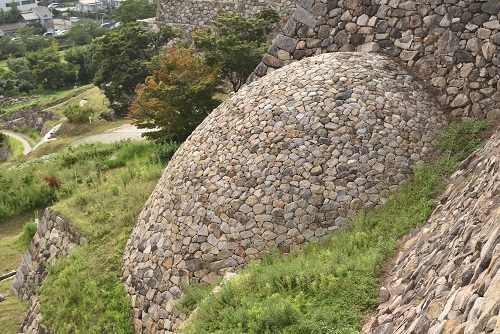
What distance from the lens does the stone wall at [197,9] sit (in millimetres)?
22047

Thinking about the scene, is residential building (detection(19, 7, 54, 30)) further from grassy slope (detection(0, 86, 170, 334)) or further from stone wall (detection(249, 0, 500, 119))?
stone wall (detection(249, 0, 500, 119))

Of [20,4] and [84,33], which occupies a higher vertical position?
[20,4]

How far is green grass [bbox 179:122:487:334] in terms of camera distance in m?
5.43

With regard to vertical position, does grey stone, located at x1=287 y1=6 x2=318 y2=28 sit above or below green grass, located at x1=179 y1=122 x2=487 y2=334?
above

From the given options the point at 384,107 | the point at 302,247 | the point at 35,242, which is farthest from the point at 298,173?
the point at 35,242

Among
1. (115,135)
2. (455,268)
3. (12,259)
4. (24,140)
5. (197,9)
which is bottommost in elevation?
(24,140)

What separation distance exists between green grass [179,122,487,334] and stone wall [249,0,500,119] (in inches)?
32.7

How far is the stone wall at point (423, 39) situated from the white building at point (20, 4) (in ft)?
286

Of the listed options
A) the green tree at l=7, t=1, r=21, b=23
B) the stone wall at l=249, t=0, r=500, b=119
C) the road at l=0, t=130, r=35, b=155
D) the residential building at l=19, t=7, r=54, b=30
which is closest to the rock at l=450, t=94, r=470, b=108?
the stone wall at l=249, t=0, r=500, b=119

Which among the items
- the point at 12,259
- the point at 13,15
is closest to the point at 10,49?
the point at 13,15

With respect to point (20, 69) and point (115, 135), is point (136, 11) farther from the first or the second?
point (115, 135)

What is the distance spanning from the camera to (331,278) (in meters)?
5.74

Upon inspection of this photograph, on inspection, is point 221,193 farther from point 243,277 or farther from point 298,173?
point 243,277

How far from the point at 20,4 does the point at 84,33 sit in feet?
109
